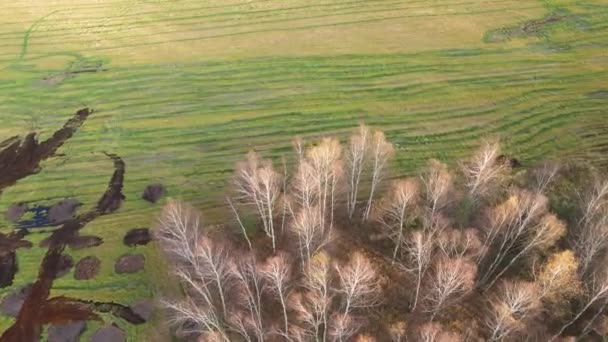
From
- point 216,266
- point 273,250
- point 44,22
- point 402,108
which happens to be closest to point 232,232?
point 273,250

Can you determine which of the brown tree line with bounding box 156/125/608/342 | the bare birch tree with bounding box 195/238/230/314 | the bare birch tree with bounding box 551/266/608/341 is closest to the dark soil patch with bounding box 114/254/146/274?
the brown tree line with bounding box 156/125/608/342

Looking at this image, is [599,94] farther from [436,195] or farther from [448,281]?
[448,281]

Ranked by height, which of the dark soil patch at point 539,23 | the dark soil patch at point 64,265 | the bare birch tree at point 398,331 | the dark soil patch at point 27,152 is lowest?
the bare birch tree at point 398,331

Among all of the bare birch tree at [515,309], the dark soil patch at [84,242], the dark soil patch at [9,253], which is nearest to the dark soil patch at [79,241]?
the dark soil patch at [84,242]

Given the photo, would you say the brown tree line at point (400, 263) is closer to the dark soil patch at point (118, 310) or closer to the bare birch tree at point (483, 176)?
the bare birch tree at point (483, 176)

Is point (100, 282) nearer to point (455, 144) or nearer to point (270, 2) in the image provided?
point (455, 144)

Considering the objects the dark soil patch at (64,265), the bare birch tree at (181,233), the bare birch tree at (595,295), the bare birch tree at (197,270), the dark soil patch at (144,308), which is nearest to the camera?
the bare birch tree at (595,295)

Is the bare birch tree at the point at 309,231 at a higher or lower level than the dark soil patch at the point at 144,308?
higher
